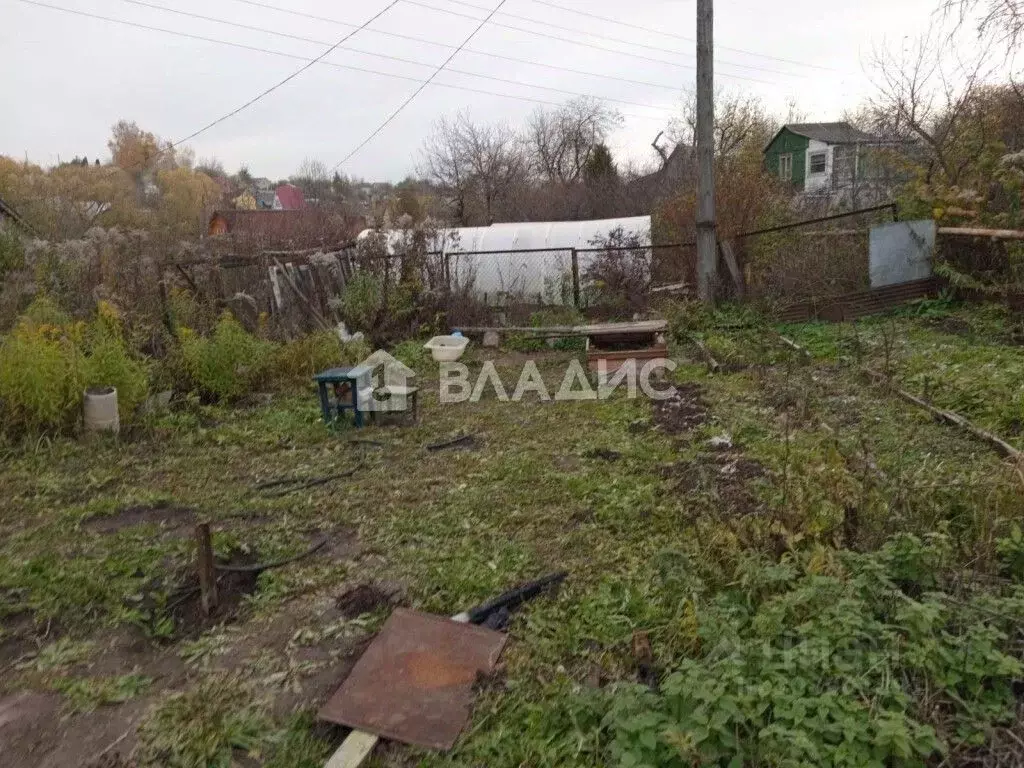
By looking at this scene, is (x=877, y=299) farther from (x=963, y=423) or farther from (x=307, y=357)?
(x=307, y=357)

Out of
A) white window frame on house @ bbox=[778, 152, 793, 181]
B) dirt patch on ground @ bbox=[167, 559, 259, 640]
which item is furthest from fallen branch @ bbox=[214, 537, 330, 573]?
white window frame on house @ bbox=[778, 152, 793, 181]

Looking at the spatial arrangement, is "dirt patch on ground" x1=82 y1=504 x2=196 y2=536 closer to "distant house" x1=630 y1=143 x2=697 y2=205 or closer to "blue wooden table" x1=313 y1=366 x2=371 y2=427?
"blue wooden table" x1=313 y1=366 x2=371 y2=427

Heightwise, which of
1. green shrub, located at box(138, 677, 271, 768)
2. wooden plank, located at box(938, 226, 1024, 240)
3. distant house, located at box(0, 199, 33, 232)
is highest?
distant house, located at box(0, 199, 33, 232)

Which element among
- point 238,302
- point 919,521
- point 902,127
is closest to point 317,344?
point 238,302

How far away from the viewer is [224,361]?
24.8 ft

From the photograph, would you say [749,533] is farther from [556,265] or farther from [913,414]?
[556,265]

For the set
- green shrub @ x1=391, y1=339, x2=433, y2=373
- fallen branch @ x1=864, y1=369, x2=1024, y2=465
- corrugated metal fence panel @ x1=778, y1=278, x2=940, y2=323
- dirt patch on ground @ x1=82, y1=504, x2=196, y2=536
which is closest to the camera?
fallen branch @ x1=864, y1=369, x2=1024, y2=465

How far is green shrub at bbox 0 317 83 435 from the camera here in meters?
5.97

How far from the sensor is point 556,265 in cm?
A: 1245

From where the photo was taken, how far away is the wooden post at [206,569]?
3.47 m

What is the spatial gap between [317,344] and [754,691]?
7.26 metres

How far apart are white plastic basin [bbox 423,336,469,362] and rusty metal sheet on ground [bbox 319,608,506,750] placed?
20.9ft

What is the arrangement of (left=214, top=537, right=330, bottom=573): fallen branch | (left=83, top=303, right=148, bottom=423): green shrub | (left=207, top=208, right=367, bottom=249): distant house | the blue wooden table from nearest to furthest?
(left=214, top=537, right=330, bottom=573): fallen branch
(left=83, top=303, right=148, bottom=423): green shrub
the blue wooden table
(left=207, top=208, right=367, bottom=249): distant house

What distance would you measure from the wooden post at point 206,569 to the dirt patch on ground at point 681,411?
374 cm
